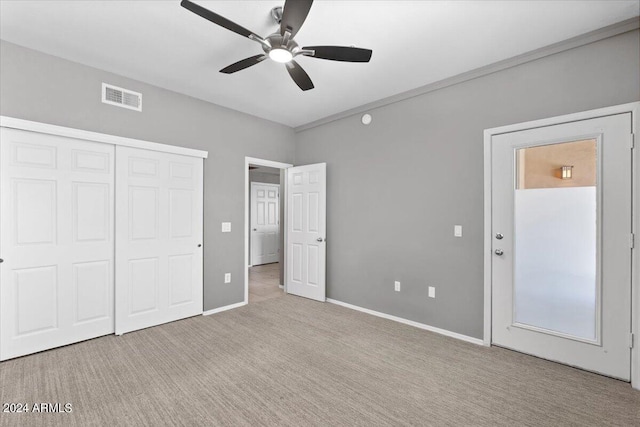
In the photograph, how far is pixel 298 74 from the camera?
98.4 inches

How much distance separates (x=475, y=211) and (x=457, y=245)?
410 mm

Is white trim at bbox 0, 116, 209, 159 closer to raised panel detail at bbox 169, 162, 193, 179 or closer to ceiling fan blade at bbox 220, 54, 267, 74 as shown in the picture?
raised panel detail at bbox 169, 162, 193, 179

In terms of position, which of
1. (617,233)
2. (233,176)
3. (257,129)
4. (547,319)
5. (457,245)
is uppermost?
(257,129)

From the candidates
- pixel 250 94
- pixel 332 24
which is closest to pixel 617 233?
pixel 332 24

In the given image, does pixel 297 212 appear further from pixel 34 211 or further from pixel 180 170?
pixel 34 211

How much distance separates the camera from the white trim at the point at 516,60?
7.61ft

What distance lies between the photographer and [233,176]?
4.19 m

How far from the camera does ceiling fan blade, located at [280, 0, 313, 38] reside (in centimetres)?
167

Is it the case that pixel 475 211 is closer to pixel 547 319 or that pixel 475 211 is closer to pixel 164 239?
pixel 547 319

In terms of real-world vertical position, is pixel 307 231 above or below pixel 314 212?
below

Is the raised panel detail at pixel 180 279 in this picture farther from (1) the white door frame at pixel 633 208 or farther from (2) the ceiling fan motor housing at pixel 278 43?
(1) the white door frame at pixel 633 208

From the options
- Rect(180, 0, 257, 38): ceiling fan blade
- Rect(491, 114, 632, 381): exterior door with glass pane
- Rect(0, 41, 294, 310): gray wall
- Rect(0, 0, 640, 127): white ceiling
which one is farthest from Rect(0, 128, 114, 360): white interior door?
Rect(491, 114, 632, 381): exterior door with glass pane

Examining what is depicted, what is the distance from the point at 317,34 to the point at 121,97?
228 centimetres

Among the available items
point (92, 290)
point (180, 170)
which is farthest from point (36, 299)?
point (180, 170)
